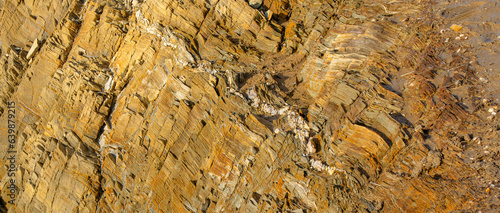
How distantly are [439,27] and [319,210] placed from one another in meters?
7.27

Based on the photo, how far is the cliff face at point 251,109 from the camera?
9.17m

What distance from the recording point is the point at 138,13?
50.3 ft

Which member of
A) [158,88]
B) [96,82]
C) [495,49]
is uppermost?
[495,49]

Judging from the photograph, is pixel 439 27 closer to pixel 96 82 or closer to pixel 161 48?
pixel 161 48

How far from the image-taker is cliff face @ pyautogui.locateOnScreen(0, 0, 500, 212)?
361 inches

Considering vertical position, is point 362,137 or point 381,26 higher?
point 381,26

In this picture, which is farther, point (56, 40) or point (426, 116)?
point (56, 40)

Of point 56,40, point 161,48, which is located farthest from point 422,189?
point 56,40

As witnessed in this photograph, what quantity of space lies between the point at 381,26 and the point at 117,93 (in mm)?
10655

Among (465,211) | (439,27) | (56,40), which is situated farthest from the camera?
(56,40)

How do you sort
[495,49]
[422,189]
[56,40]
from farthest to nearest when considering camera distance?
[56,40], [495,49], [422,189]

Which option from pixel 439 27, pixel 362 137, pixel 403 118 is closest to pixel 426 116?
pixel 403 118

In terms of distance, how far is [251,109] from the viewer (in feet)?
36.9

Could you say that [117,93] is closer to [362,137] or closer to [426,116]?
[362,137]
